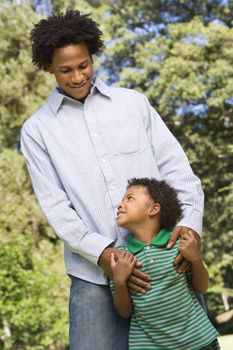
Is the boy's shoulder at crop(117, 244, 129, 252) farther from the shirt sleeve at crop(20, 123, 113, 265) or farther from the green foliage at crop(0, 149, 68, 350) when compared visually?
the green foliage at crop(0, 149, 68, 350)

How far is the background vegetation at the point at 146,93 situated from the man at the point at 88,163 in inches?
418

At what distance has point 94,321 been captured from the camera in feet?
8.43

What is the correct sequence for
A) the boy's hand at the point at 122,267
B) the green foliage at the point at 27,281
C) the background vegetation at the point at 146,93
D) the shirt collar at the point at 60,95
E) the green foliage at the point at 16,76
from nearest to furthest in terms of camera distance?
1. the boy's hand at the point at 122,267
2. the shirt collar at the point at 60,95
3. the green foliage at the point at 27,281
4. the background vegetation at the point at 146,93
5. the green foliage at the point at 16,76

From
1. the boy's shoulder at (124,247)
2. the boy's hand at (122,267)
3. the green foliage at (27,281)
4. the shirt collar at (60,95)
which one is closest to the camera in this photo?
the boy's hand at (122,267)

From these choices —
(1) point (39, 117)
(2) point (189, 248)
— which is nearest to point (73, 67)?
(1) point (39, 117)

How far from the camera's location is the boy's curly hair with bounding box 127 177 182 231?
2594 mm

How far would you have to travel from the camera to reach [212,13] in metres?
18.2

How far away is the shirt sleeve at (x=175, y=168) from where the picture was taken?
104 inches

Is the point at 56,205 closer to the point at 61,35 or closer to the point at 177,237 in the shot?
the point at 177,237

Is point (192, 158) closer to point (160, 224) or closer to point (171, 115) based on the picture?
point (171, 115)

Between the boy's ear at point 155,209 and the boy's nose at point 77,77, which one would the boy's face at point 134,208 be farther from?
the boy's nose at point 77,77

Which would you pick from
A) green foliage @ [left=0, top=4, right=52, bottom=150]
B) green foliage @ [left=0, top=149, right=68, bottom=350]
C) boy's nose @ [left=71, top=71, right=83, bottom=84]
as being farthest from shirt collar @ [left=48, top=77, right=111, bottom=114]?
green foliage @ [left=0, top=4, right=52, bottom=150]

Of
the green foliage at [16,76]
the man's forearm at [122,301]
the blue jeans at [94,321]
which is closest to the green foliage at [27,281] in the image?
the green foliage at [16,76]

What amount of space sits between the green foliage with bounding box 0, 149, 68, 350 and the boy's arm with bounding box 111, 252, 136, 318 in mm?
9730
